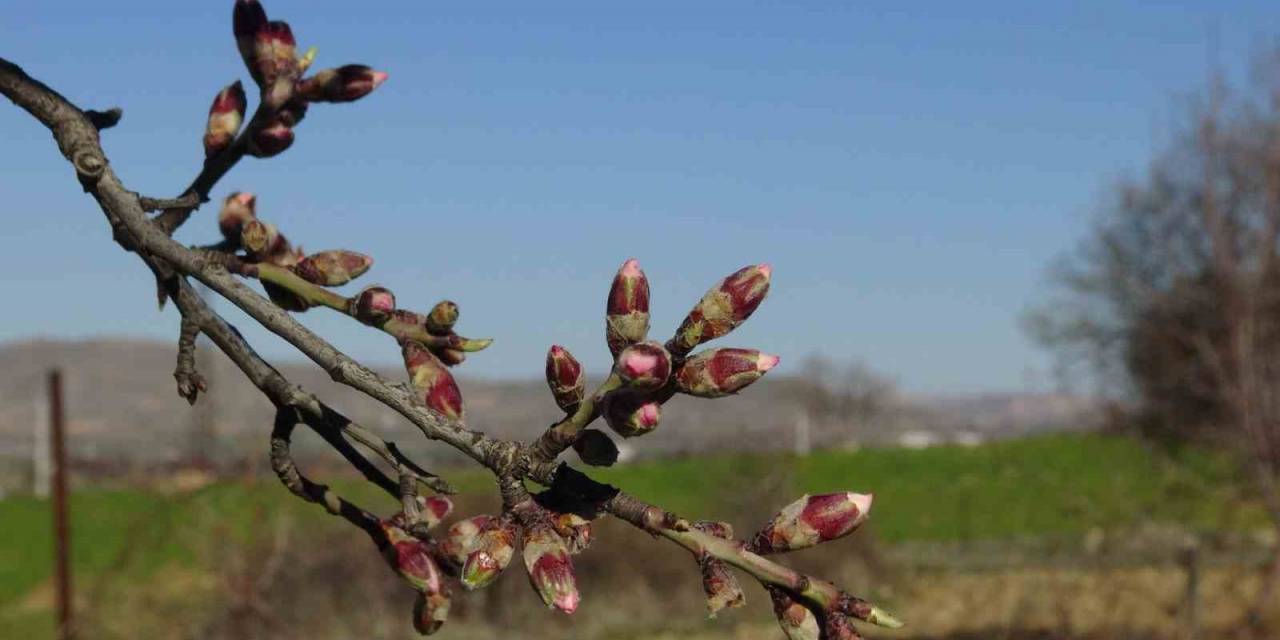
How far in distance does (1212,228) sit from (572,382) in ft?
38.1

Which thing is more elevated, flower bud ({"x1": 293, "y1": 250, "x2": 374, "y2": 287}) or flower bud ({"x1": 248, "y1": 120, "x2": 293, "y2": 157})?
flower bud ({"x1": 248, "y1": 120, "x2": 293, "y2": 157})

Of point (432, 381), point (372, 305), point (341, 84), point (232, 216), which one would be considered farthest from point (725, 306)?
point (232, 216)

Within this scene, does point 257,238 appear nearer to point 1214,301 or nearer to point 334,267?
point 334,267

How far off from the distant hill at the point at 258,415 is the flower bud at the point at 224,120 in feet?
1.60

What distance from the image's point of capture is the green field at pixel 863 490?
12.2 m

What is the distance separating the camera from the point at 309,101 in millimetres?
1624

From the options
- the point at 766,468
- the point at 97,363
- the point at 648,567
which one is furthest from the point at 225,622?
the point at 97,363

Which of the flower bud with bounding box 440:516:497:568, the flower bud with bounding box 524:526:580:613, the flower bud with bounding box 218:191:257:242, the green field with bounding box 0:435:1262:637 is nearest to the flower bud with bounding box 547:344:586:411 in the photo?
the flower bud with bounding box 524:526:580:613

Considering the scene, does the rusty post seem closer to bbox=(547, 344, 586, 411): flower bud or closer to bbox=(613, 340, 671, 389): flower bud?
bbox=(547, 344, 586, 411): flower bud

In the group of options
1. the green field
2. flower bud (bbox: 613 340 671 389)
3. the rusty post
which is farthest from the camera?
the green field

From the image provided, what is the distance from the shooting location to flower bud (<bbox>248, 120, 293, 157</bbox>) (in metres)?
1.62

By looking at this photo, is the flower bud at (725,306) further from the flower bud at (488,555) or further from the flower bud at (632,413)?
the flower bud at (488,555)

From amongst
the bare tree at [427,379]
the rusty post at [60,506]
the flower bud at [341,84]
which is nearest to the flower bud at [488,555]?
the bare tree at [427,379]

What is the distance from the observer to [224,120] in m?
1.60
